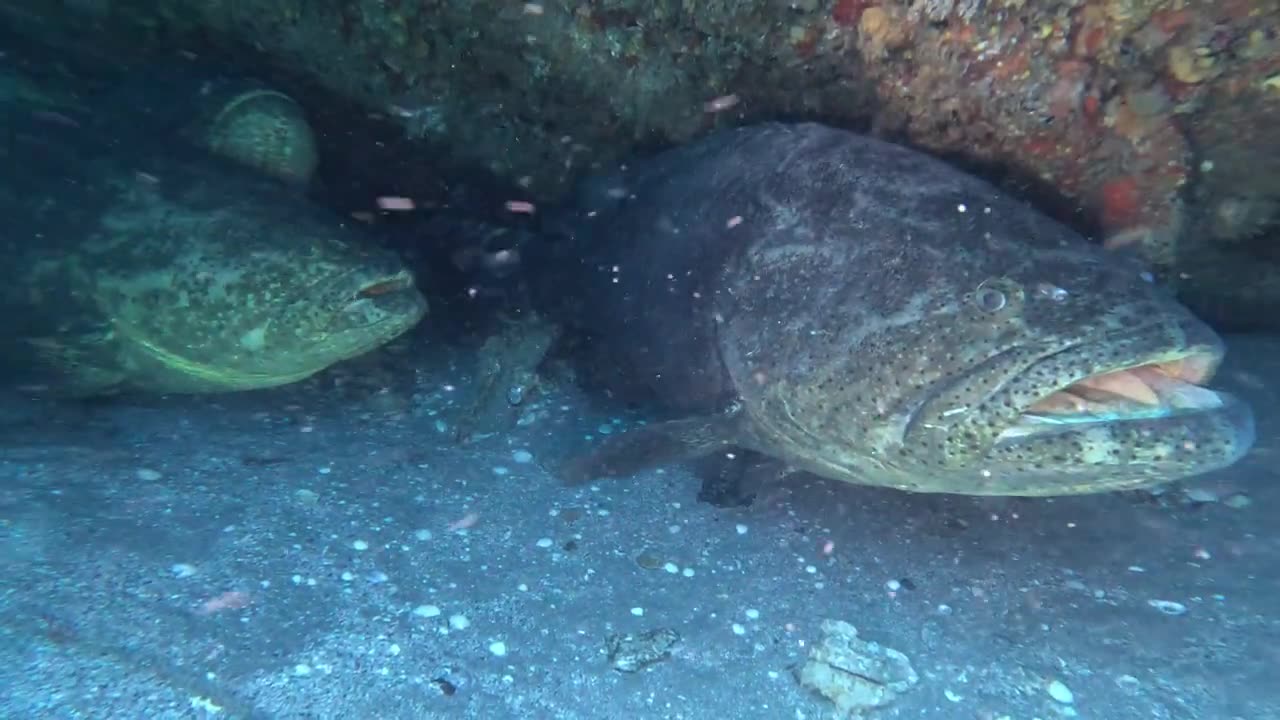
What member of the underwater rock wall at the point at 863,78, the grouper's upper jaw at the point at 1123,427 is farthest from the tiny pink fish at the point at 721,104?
the grouper's upper jaw at the point at 1123,427

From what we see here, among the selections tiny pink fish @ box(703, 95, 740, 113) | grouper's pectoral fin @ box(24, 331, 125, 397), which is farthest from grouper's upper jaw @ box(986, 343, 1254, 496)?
grouper's pectoral fin @ box(24, 331, 125, 397)

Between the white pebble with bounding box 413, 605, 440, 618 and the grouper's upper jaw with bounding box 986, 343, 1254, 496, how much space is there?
7.46 ft

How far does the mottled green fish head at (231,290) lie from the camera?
4.16 metres

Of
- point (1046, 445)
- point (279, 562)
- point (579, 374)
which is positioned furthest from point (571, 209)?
point (1046, 445)

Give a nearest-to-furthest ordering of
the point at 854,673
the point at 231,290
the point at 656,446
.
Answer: the point at 854,673
the point at 656,446
the point at 231,290

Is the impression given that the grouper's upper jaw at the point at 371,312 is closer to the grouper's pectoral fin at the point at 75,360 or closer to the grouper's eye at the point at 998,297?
the grouper's pectoral fin at the point at 75,360

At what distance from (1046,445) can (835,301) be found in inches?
42.0

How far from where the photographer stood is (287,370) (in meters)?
4.38

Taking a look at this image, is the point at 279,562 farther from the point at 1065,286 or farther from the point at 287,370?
the point at 1065,286

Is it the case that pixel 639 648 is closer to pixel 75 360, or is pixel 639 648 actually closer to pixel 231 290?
pixel 231 290

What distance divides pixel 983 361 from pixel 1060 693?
1.24m

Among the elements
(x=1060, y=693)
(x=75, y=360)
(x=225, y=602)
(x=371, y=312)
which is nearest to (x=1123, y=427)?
(x=1060, y=693)

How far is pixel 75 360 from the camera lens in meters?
4.17

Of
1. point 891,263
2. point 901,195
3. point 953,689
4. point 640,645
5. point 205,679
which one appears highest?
point 901,195
